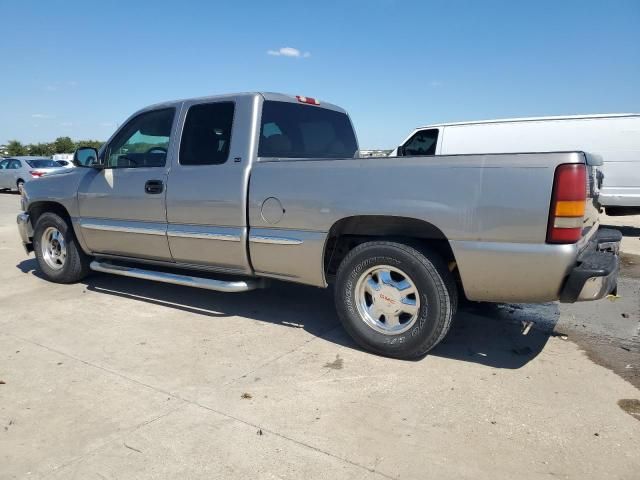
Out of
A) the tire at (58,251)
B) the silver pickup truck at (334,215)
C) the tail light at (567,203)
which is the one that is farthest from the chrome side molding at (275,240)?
the tire at (58,251)

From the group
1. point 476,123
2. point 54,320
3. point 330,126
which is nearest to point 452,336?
point 330,126

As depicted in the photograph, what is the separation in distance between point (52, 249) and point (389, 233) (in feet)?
14.1

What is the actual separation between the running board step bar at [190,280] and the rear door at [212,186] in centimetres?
13

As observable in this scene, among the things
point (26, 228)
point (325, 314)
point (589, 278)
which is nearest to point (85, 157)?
point (26, 228)

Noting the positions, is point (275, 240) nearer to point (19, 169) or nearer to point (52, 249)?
point (52, 249)

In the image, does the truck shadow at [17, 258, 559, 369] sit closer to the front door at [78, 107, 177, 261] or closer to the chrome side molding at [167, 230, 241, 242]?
the front door at [78, 107, 177, 261]

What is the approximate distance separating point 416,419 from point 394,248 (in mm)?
1182

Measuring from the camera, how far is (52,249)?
19.4 feet

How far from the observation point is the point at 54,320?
4.55 metres

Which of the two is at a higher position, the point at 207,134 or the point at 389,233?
the point at 207,134

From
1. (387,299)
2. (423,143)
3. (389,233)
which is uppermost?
(423,143)

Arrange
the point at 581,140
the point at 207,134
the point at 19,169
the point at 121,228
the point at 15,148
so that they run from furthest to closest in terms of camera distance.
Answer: the point at 15,148 → the point at 19,169 → the point at 581,140 → the point at 121,228 → the point at 207,134

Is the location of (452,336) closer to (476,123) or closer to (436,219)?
(436,219)

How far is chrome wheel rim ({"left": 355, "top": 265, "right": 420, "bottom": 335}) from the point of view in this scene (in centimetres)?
357
